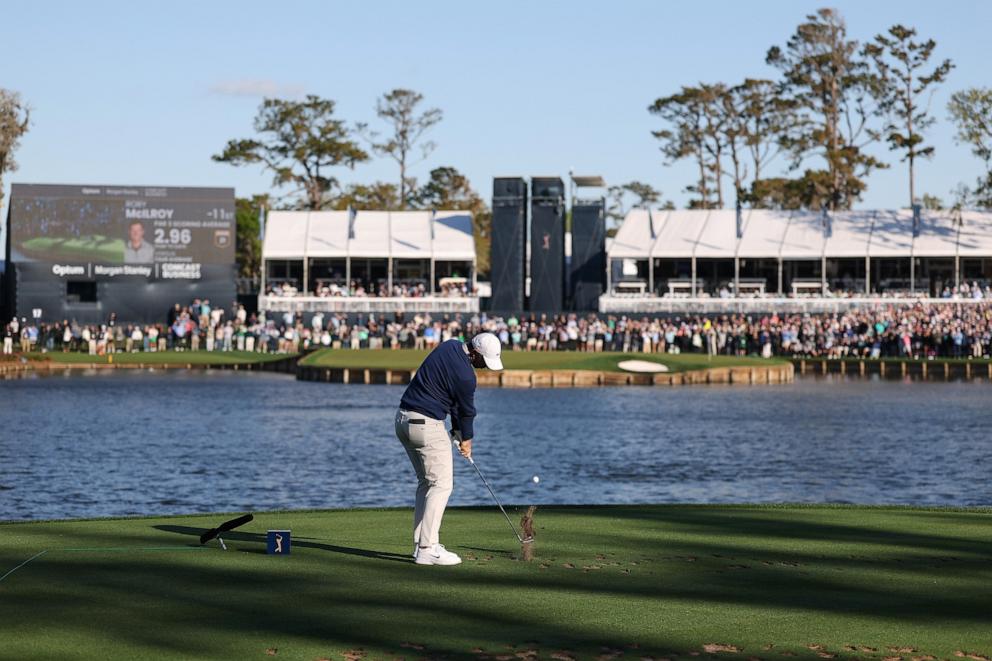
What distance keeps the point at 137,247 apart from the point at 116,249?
1.03 metres

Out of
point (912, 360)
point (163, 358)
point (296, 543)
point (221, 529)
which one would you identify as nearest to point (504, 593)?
point (296, 543)

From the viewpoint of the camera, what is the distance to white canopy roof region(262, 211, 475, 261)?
251 ft

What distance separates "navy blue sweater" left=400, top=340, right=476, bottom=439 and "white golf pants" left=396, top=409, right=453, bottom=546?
9 centimetres

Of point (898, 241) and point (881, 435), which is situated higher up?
point (898, 241)

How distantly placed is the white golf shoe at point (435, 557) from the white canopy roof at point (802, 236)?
6509 centimetres

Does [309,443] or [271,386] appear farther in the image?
[271,386]

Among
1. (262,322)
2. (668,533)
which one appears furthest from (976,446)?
(262,322)

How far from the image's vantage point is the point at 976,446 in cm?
3381

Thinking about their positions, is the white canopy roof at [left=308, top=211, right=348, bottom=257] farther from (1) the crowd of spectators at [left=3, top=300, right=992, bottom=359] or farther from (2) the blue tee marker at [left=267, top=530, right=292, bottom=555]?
(2) the blue tee marker at [left=267, top=530, right=292, bottom=555]

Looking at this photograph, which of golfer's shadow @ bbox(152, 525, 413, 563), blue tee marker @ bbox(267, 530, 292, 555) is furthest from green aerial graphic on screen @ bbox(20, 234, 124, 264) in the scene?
blue tee marker @ bbox(267, 530, 292, 555)

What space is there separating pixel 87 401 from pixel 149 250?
26.8 meters

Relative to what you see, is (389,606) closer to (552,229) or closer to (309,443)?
(309,443)

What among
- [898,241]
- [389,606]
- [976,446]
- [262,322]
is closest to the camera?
[389,606]

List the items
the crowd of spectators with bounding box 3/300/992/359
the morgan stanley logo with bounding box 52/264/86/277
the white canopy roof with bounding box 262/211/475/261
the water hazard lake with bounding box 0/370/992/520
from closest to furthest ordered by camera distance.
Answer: the water hazard lake with bounding box 0/370/992/520 < the crowd of spectators with bounding box 3/300/992/359 < the morgan stanley logo with bounding box 52/264/86/277 < the white canopy roof with bounding box 262/211/475/261
